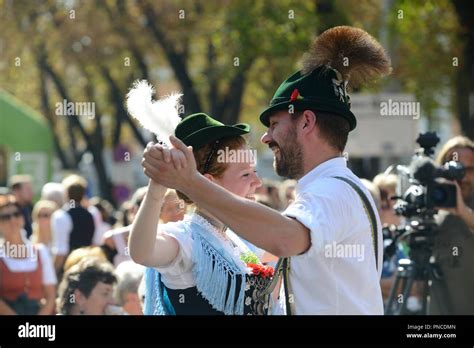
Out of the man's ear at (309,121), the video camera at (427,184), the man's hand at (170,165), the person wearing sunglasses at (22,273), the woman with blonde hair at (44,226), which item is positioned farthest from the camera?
the woman with blonde hair at (44,226)

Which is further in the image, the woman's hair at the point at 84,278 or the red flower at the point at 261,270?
the woman's hair at the point at 84,278

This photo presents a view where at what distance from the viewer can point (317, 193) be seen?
338 centimetres

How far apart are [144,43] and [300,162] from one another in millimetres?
17874

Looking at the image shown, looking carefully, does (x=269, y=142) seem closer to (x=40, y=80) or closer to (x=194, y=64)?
(x=194, y=64)

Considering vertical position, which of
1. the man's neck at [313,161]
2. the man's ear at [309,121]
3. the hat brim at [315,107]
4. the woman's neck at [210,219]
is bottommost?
the woman's neck at [210,219]

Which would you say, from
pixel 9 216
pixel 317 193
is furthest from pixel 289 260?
pixel 9 216

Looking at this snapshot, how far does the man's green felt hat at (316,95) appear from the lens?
11.8 feet

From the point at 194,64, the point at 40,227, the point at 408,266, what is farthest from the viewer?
the point at 194,64

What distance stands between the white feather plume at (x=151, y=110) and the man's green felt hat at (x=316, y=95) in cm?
31

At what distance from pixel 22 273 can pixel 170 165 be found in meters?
5.09

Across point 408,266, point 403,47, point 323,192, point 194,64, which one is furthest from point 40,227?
point 194,64

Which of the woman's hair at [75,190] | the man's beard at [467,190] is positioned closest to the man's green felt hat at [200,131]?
the man's beard at [467,190]

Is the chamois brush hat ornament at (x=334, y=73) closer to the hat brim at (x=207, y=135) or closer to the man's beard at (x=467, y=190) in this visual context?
the hat brim at (x=207, y=135)
